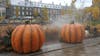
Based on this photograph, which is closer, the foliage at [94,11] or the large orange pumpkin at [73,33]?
the large orange pumpkin at [73,33]

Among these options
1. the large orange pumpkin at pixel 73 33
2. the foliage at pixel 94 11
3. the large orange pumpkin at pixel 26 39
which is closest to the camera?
the large orange pumpkin at pixel 26 39

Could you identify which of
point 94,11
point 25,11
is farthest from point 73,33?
point 25,11

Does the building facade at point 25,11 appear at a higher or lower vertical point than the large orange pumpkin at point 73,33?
higher

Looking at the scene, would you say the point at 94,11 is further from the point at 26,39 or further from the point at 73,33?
the point at 26,39

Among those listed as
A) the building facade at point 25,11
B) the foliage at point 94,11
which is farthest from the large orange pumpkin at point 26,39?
the foliage at point 94,11

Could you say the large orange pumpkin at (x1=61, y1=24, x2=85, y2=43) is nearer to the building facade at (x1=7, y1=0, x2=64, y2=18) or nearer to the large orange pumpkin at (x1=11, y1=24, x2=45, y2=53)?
the large orange pumpkin at (x1=11, y1=24, x2=45, y2=53)

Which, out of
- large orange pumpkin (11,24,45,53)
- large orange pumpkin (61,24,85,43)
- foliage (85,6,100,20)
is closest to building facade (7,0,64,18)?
foliage (85,6,100,20)

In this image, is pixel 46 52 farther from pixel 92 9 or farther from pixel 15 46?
pixel 92 9

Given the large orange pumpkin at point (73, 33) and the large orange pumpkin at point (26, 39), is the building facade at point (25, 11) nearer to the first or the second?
the large orange pumpkin at point (73, 33)

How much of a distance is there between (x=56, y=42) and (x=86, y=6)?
589 centimetres

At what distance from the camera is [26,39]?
7.28 metres

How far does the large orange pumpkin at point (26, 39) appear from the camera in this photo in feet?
23.9

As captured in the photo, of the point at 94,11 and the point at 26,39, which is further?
the point at 94,11

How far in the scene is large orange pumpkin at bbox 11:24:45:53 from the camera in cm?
729
